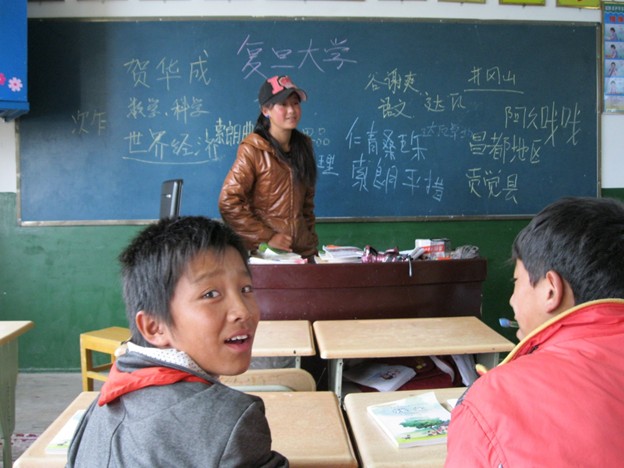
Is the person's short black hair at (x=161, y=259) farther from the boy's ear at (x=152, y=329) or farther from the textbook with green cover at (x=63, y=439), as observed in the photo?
the textbook with green cover at (x=63, y=439)

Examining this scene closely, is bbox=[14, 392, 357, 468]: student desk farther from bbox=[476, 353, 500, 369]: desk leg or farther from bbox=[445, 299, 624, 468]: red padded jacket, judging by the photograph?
bbox=[476, 353, 500, 369]: desk leg

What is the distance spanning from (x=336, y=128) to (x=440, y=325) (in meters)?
2.05

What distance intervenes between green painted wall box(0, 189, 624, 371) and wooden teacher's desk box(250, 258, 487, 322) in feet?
4.53

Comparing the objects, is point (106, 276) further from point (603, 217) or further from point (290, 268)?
point (603, 217)

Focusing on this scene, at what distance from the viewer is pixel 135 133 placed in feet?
12.5

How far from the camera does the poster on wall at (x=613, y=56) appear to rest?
3.99 m

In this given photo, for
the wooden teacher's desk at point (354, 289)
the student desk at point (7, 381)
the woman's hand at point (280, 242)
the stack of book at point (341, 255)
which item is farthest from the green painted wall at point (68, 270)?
the student desk at point (7, 381)

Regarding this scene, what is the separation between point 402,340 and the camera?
6.37 ft

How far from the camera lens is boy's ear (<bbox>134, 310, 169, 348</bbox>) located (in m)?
1.02

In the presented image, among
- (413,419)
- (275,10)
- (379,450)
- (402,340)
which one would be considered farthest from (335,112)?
(379,450)

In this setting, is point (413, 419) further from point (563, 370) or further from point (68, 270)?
point (68, 270)

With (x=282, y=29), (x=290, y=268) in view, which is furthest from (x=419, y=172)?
(x=290, y=268)

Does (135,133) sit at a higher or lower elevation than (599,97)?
lower

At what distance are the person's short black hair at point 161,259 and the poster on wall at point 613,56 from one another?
383 centimetres
